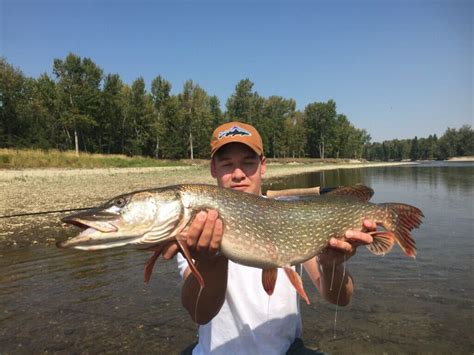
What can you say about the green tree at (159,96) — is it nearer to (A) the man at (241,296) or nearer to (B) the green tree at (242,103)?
(B) the green tree at (242,103)

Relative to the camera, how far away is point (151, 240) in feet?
7.83

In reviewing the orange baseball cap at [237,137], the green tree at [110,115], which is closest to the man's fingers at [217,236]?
the orange baseball cap at [237,137]

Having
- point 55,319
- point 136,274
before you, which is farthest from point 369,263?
point 55,319

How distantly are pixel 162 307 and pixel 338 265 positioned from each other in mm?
3469

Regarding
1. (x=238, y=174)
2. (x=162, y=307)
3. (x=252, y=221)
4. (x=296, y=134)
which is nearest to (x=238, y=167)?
(x=238, y=174)

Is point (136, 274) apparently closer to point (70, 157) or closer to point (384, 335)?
point (384, 335)

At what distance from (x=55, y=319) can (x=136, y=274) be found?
6.12 ft

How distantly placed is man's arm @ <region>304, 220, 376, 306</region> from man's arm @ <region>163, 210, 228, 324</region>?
867mm

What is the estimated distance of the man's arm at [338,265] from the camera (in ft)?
9.02

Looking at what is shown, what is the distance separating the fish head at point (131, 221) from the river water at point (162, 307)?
2.64 meters

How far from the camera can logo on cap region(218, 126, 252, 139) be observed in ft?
10.8

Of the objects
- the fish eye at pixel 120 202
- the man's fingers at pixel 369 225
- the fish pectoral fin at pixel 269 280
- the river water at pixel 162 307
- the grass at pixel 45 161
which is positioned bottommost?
the river water at pixel 162 307

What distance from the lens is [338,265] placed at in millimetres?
2902

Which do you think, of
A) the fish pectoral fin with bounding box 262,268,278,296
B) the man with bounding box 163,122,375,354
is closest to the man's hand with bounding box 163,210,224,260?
the man with bounding box 163,122,375,354
